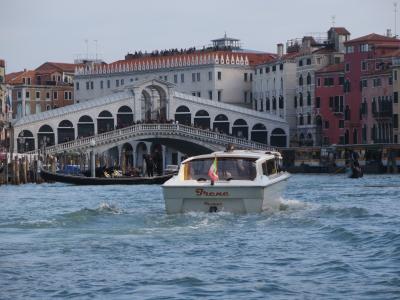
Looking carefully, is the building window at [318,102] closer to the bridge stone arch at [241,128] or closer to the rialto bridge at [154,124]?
the rialto bridge at [154,124]

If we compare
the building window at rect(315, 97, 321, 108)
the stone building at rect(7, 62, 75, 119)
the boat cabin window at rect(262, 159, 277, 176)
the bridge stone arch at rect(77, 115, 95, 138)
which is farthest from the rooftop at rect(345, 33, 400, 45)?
the boat cabin window at rect(262, 159, 277, 176)

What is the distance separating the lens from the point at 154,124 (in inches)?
2817

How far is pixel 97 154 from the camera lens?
232ft

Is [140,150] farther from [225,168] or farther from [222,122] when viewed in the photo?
[225,168]

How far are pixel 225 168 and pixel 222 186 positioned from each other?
1.15 m

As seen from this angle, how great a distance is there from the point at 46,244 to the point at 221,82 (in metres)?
73.8

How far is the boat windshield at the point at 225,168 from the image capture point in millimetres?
23016

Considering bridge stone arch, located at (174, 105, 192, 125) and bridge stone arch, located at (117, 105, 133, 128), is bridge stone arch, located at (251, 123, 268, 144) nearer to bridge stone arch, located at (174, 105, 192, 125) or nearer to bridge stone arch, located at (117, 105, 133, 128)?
bridge stone arch, located at (174, 105, 192, 125)

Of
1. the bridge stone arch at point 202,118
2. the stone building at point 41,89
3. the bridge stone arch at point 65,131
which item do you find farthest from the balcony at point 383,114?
the stone building at point 41,89

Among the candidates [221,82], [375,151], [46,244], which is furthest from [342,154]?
[46,244]

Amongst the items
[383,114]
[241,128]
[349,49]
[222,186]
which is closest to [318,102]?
[241,128]

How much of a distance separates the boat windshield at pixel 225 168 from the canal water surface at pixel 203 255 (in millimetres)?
768

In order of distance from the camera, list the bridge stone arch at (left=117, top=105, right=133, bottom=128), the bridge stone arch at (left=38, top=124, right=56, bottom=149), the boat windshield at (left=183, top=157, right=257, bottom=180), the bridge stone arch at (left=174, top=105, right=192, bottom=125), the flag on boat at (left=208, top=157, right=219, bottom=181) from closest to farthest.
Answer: the flag on boat at (left=208, top=157, right=219, bottom=181) < the boat windshield at (left=183, top=157, right=257, bottom=180) < the bridge stone arch at (left=38, top=124, right=56, bottom=149) < the bridge stone arch at (left=117, top=105, right=133, bottom=128) < the bridge stone arch at (left=174, top=105, right=192, bottom=125)

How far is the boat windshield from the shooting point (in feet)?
75.5
